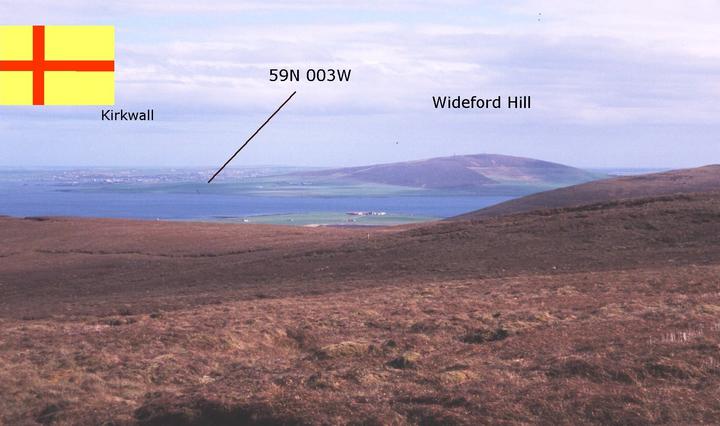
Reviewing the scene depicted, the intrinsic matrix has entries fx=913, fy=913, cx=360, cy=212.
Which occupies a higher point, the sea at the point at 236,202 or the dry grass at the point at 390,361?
the dry grass at the point at 390,361

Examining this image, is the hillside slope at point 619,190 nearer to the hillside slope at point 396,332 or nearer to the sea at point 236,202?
the hillside slope at point 396,332

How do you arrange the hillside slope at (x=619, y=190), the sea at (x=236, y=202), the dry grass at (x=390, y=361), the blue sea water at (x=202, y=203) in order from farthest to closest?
the blue sea water at (x=202, y=203) → the sea at (x=236, y=202) → the hillside slope at (x=619, y=190) → the dry grass at (x=390, y=361)

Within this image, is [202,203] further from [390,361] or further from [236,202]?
[390,361]

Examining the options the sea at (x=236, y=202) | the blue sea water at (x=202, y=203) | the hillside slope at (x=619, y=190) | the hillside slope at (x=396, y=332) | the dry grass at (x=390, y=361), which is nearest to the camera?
the dry grass at (x=390, y=361)

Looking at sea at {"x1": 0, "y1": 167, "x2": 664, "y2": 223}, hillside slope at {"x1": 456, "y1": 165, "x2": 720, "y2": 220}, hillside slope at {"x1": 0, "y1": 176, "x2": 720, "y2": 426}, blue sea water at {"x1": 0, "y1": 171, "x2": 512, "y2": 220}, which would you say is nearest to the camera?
hillside slope at {"x1": 0, "y1": 176, "x2": 720, "y2": 426}

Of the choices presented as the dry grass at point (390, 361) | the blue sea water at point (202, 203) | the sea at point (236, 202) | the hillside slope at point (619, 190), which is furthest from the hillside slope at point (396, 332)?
the blue sea water at point (202, 203)

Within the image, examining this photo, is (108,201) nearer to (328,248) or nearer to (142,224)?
(142,224)

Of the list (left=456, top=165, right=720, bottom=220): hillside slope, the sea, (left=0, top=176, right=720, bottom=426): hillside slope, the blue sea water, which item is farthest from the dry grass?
the blue sea water

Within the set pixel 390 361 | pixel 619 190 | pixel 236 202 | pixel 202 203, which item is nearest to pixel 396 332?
pixel 390 361

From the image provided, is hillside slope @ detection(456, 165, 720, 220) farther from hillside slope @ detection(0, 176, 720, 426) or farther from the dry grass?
the dry grass

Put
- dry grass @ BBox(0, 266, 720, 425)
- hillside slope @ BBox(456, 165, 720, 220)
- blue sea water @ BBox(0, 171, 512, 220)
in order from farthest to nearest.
Result: 1. blue sea water @ BBox(0, 171, 512, 220)
2. hillside slope @ BBox(456, 165, 720, 220)
3. dry grass @ BBox(0, 266, 720, 425)
